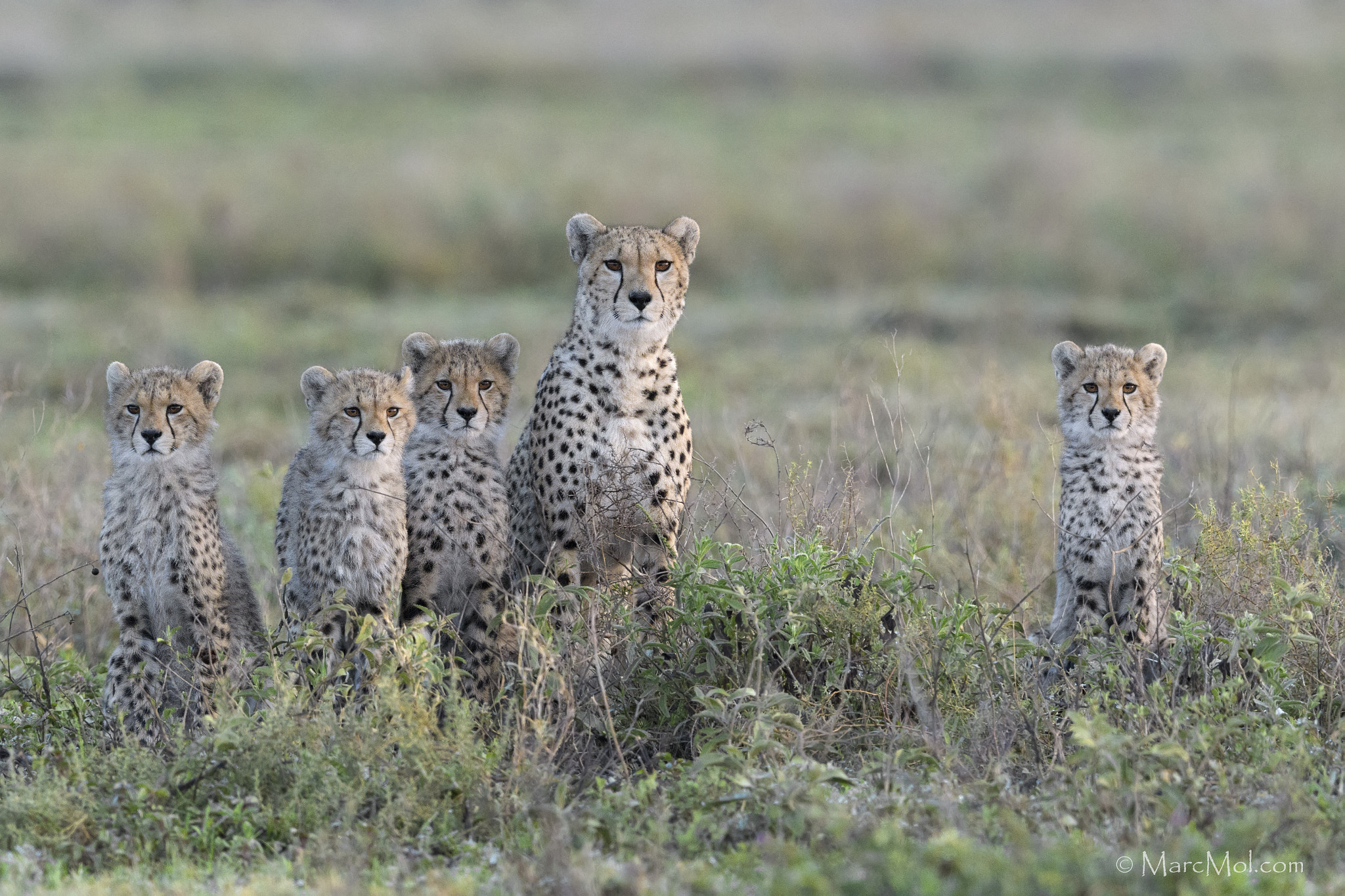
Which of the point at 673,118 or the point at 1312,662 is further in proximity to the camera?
the point at 673,118

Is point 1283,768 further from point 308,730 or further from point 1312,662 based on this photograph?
point 308,730

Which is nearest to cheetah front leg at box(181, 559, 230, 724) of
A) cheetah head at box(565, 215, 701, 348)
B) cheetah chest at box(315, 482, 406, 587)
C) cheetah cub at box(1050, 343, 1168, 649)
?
cheetah chest at box(315, 482, 406, 587)

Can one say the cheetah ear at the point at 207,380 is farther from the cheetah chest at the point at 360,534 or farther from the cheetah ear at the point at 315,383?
the cheetah chest at the point at 360,534

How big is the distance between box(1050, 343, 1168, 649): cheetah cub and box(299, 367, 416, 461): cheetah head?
172cm

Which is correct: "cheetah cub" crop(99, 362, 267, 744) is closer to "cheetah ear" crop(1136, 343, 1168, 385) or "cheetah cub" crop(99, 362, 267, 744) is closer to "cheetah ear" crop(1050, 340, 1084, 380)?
"cheetah ear" crop(1050, 340, 1084, 380)

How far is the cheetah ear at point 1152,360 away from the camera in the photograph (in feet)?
13.7

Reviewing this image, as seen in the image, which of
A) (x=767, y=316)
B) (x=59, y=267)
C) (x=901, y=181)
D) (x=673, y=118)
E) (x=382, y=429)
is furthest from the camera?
(x=673, y=118)

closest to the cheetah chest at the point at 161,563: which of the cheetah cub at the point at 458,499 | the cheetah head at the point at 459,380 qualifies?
the cheetah cub at the point at 458,499

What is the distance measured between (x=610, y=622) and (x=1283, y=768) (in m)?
1.60

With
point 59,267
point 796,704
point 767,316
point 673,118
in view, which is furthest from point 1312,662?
point 673,118

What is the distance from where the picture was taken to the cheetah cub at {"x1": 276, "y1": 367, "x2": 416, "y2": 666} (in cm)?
397

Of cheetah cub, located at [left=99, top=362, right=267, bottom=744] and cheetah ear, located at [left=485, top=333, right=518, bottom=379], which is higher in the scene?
cheetah ear, located at [left=485, top=333, right=518, bottom=379]

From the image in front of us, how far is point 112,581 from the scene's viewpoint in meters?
4.02

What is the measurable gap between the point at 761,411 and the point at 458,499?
4.06m
